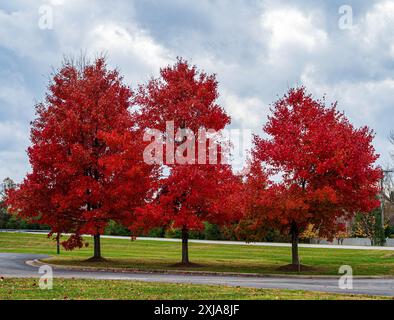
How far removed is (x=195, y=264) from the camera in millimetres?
33750

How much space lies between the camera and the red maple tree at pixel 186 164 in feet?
101

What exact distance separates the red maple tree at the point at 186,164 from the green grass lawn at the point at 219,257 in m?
2.76

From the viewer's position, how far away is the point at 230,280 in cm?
2478

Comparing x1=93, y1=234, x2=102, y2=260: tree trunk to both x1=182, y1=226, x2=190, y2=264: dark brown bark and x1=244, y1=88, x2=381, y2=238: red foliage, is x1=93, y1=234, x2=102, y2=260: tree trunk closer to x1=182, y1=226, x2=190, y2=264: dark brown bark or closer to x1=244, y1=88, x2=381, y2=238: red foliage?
x1=182, y1=226, x2=190, y2=264: dark brown bark

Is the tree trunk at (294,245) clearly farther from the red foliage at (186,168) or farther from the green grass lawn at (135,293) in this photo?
the green grass lawn at (135,293)

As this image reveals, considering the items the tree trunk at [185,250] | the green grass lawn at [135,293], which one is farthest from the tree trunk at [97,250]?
the green grass lawn at [135,293]

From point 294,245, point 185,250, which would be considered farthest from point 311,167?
point 185,250

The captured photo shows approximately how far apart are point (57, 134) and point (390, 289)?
1858cm

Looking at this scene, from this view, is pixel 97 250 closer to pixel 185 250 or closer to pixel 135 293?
pixel 185 250

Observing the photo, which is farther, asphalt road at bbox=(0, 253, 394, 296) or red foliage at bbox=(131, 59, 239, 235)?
red foliage at bbox=(131, 59, 239, 235)

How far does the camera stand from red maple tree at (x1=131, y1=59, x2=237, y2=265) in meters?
30.7

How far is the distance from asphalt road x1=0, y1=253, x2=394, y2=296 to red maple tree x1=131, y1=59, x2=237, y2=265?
12.6ft

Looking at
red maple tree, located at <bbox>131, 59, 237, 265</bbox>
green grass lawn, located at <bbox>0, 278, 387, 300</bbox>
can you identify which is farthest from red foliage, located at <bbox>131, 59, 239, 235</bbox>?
green grass lawn, located at <bbox>0, 278, 387, 300</bbox>

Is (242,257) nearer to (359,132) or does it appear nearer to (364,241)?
(359,132)
